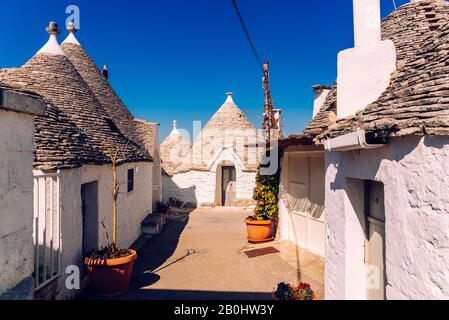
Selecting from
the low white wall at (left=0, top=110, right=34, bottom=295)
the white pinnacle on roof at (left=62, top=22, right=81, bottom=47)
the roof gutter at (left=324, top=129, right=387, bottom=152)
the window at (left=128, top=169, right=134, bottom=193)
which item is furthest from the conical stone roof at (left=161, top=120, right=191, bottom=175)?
the low white wall at (left=0, top=110, right=34, bottom=295)

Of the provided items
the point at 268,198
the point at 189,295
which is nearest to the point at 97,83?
the point at 268,198

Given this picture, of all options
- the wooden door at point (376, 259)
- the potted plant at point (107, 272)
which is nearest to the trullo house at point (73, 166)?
the potted plant at point (107, 272)

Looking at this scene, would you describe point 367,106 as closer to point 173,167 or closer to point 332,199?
point 332,199

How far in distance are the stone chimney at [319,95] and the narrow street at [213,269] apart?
4.35 m

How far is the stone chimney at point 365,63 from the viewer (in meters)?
4.36

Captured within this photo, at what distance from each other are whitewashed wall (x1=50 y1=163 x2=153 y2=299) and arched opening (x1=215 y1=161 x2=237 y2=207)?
582 cm

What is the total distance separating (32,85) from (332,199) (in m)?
8.29

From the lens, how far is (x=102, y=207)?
762 cm

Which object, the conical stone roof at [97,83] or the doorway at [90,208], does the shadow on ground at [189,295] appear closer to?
the doorway at [90,208]

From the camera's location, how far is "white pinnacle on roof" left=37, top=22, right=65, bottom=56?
10.3m
